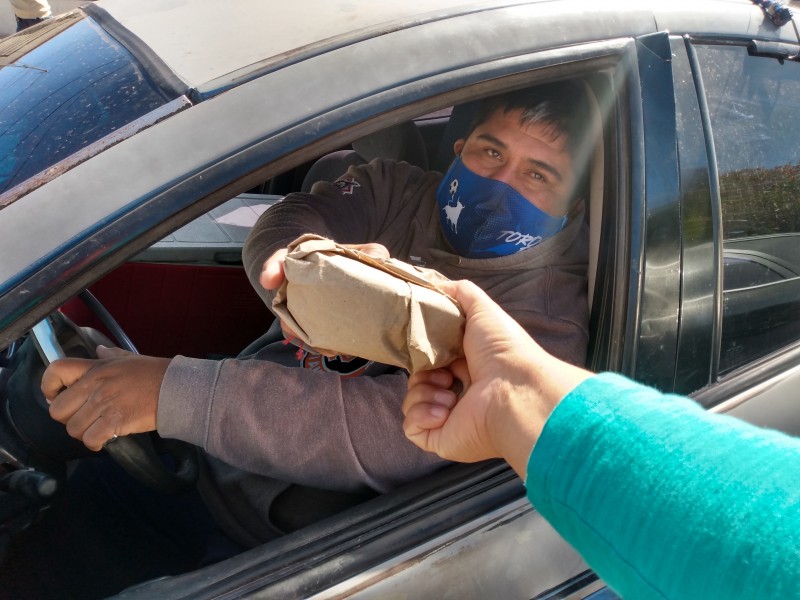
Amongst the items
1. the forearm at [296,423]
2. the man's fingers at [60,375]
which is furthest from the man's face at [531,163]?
the man's fingers at [60,375]

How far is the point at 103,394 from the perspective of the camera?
54.2 inches

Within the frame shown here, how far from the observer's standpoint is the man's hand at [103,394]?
1344mm

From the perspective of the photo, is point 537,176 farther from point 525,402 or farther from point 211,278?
point 211,278

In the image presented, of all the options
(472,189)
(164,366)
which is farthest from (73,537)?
(472,189)

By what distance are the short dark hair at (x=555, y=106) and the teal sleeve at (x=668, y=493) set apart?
2.58 feet

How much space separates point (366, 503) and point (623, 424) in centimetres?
61

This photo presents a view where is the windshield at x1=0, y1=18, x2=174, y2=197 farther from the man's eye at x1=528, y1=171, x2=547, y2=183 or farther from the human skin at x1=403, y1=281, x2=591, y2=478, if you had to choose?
the man's eye at x1=528, y1=171, x2=547, y2=183

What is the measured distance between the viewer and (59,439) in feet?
5.21

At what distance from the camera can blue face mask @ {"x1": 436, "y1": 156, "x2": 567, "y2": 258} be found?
1.63 metres

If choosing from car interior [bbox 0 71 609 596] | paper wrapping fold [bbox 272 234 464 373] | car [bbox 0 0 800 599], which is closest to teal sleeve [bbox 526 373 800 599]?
paper wrapping fold [bbox 272 234 464 373]

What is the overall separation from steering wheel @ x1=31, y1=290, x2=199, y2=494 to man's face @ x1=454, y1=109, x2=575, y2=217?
87 centimetres

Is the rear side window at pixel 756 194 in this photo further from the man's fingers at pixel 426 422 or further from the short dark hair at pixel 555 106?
the man's fingers at pixel 426 422

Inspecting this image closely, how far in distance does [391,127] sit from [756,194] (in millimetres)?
789

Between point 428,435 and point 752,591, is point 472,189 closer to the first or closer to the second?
point 428,435
